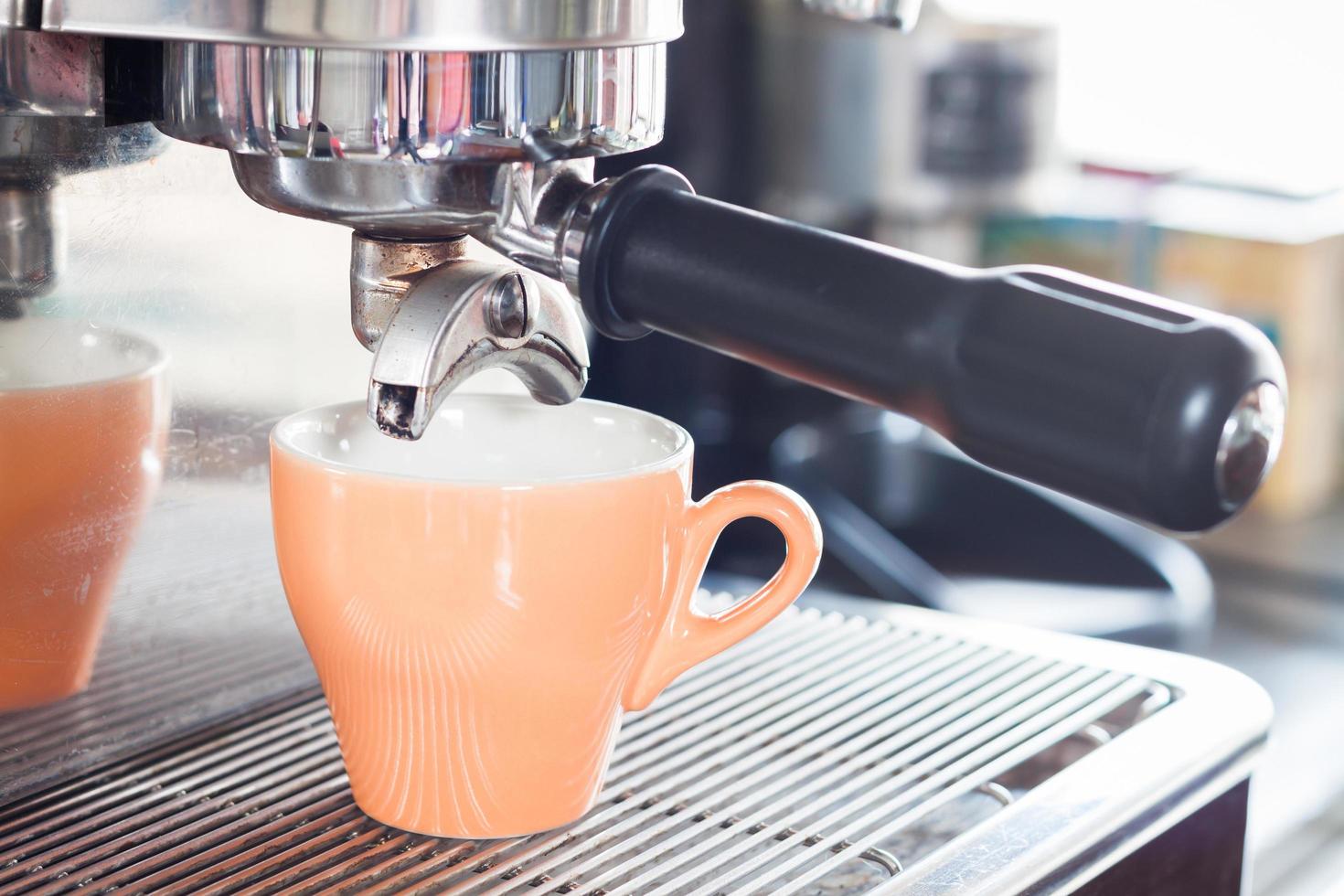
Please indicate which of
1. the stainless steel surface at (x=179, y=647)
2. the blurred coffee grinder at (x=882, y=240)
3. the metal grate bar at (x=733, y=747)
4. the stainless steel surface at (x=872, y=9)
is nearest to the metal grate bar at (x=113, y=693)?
the stainless steel surface at (x=179, y=647)

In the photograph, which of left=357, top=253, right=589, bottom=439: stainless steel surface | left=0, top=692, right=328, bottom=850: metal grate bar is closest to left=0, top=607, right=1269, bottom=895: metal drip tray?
left=0, top=692, right=328, bottom=850: metal grate bar

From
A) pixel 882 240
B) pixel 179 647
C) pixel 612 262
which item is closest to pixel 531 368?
pixel 612 262

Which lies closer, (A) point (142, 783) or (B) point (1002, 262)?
(A) point (142, 783)

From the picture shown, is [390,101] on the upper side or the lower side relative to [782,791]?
upper

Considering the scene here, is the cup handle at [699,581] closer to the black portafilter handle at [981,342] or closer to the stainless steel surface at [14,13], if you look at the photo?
the black portafilter handle at [981,342]

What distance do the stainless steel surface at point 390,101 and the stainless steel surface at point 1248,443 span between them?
0.43 ft

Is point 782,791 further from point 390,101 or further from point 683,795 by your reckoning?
point 390,101

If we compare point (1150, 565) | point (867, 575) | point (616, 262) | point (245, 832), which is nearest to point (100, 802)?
point (245, 832)

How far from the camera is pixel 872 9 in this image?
366 millimetres

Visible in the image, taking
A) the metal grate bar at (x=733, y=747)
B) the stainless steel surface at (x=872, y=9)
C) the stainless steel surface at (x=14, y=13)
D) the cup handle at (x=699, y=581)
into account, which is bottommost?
the metal grate bar at (x=733, y=747)

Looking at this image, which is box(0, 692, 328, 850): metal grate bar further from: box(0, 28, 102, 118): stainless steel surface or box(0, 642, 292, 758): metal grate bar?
box(0, 28, 102, 118): stainless steel surface

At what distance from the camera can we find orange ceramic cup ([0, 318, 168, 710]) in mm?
350

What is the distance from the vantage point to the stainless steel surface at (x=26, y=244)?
0.34m

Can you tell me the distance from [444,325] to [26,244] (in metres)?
0.11
